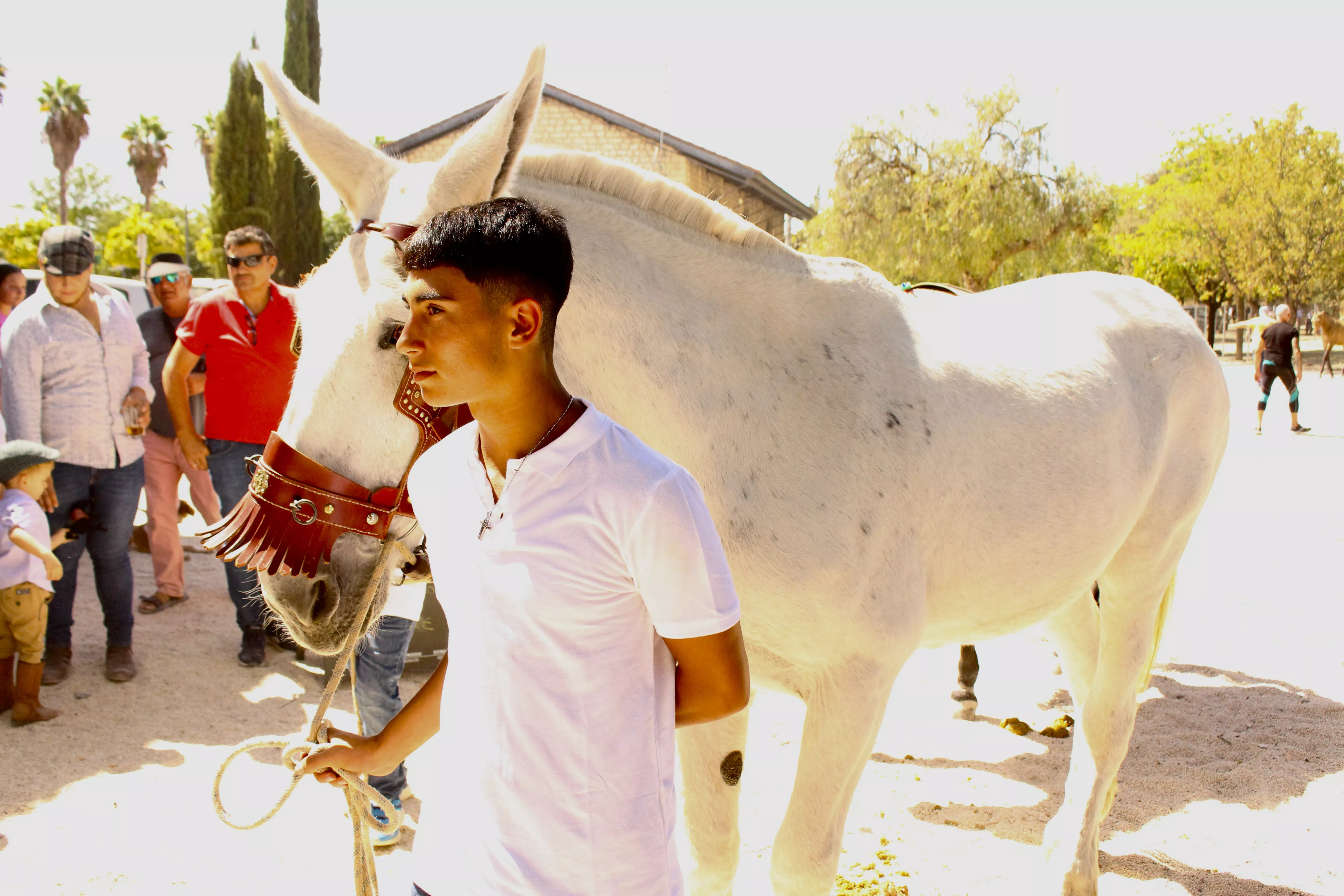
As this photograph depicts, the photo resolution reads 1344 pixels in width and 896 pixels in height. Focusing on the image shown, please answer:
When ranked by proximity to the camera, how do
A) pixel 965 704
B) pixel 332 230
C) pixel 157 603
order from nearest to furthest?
pixel 965 704
pixel 157 603
pixel 332 230

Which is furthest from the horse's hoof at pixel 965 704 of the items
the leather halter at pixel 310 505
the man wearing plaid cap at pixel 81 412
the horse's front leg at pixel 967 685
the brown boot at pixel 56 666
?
the brown boot at pixel 56 666

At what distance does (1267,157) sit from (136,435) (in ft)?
146

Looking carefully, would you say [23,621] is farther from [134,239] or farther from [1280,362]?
[134,239]

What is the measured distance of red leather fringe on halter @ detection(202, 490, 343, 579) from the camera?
1857mm

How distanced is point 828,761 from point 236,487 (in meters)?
4.67

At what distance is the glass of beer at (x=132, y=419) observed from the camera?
570 cm

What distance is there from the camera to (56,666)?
18.4ft

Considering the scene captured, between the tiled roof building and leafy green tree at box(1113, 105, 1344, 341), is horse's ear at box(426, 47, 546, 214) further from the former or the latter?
leafy green tree at box(1113, 105, 1344, 341)

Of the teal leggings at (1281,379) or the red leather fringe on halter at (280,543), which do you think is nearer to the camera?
the red leather fringe on halter at (280,543)

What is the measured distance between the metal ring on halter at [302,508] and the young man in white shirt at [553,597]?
55 centimetres

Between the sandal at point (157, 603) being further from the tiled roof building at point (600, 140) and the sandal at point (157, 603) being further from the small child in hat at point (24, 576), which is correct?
the tiled roof building at point (600, 140)

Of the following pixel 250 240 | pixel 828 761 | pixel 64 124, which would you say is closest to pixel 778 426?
pixel 828 761

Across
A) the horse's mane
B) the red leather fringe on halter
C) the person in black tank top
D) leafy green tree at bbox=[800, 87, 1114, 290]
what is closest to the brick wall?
leafy green tree at bbox=[800, 87, 1114, 290]

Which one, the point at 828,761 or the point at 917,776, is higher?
the point at 828,761
